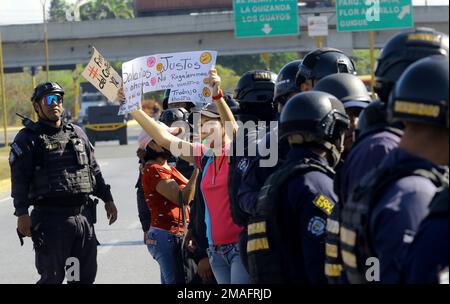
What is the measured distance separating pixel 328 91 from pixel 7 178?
72.7ft

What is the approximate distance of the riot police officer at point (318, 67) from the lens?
6.20 metres

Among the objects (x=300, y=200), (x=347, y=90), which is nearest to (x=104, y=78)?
(x=347, y=90)

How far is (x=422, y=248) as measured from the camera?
2.93m

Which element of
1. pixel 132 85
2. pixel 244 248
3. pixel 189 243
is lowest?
pixel 189 243

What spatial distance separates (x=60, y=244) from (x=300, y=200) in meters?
4.11

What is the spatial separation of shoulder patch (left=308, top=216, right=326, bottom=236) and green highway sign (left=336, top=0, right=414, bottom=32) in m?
34.1

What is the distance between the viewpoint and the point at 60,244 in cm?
823

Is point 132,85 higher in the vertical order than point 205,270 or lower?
higher

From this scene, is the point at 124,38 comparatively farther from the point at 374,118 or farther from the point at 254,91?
the point at 374,118

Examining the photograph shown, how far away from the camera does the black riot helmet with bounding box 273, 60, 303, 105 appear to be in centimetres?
620

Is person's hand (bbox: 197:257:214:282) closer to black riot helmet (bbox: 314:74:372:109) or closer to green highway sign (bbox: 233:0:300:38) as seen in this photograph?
black riot helmet (bbox: 314:74:372:109)

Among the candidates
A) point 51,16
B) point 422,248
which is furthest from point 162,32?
point 51,16

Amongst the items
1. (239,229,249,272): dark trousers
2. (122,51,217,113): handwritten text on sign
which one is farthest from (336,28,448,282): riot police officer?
(122,51,217,113): handwritten text on sign
